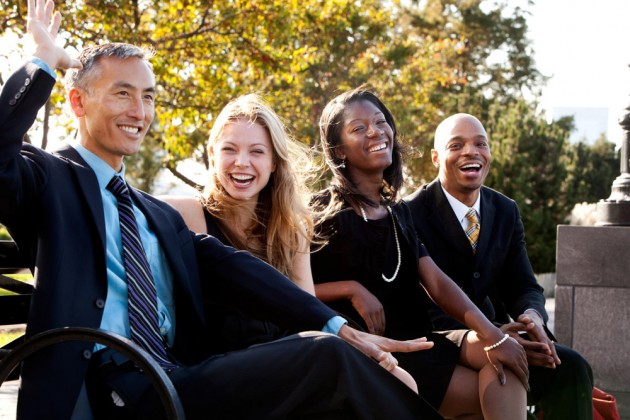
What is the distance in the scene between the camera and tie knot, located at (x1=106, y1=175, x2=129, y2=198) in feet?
9.82

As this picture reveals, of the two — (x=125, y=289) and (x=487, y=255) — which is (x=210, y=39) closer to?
(x=487, y=255)

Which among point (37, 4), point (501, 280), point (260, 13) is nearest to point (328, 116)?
point (501, 280)

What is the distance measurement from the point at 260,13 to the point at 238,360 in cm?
1014

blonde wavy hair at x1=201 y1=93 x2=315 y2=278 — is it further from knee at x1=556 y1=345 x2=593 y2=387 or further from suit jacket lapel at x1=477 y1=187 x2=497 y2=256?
knee at x1=556 y1=345 x2=593 y2=387

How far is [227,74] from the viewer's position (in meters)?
12.8

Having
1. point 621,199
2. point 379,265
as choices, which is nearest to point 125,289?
point 379,265

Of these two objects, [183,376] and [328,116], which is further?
[328,116]

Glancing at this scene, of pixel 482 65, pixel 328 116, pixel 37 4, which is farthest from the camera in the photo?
pixel 482 65

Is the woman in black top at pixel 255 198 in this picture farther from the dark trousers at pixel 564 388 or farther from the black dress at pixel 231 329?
the dark trousers at pixel 564 388

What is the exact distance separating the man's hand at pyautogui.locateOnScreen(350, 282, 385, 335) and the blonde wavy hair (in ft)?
1.11

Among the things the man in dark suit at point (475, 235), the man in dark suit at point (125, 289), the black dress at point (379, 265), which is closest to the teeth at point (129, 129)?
the man in dark suit at point (125, 289)

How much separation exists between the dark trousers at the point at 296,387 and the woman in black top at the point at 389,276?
1383mm

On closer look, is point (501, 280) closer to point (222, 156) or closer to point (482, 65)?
point (222, 156)

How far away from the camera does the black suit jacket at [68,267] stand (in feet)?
8.41
